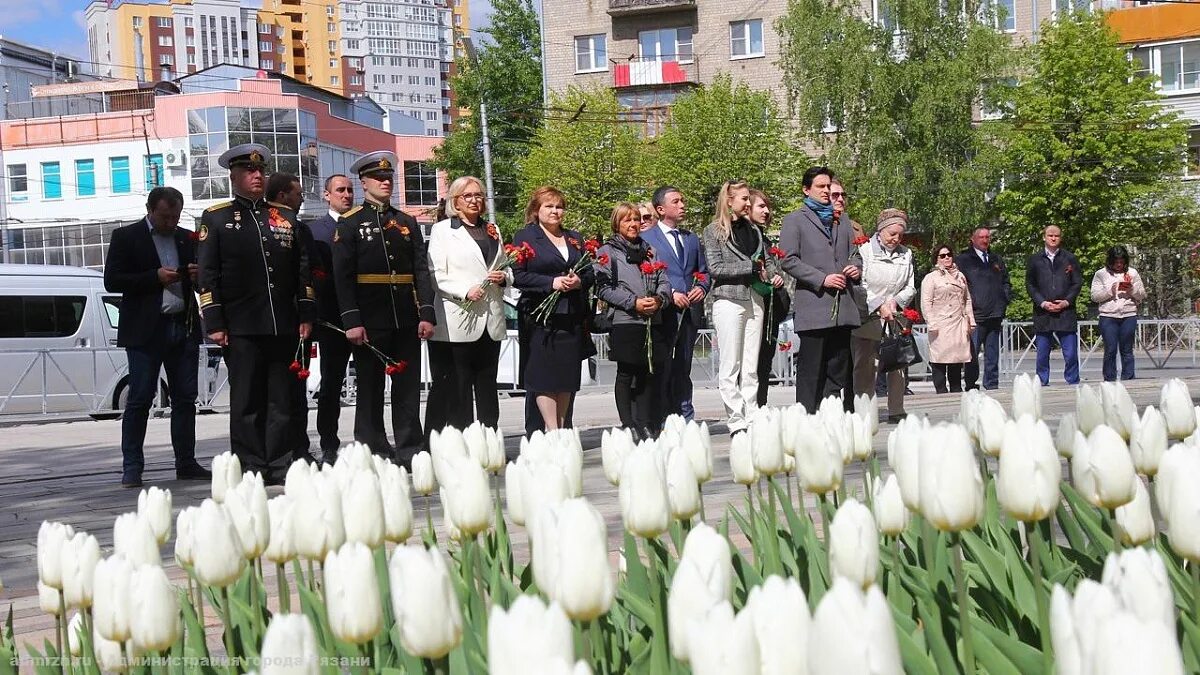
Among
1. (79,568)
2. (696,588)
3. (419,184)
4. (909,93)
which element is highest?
(419,184)

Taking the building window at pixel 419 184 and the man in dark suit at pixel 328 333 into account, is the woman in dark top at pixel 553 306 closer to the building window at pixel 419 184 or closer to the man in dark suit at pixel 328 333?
the man in dark suit at pixel 328 333

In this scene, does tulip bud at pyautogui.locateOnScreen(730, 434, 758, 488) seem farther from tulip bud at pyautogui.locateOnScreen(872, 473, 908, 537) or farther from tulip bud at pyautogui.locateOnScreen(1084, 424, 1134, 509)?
tulip bud at pyautogui.locateOnScreen(1084, 424, 1134, 509)

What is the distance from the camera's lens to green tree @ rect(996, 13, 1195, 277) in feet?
139

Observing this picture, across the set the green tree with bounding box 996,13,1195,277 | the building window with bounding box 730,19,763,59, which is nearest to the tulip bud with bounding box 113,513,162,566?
the green tree with bounding box 996,13,1195,277

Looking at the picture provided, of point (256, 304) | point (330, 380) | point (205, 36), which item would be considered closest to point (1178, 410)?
point (256, 304)

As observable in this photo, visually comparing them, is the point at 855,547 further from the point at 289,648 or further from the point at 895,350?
the point at 895,350

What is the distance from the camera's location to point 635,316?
9891 millimetres

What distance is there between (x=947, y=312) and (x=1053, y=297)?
1.98 metres

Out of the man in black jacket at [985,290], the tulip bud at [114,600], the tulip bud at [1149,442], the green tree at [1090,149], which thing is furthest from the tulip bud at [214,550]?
the green tree at [1090,149]

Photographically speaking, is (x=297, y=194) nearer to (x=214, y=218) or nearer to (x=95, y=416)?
(x=214, y=218)

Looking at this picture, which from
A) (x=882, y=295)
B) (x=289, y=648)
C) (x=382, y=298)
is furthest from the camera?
(x=882, y=295)

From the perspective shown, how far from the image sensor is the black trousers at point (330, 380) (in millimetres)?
9086

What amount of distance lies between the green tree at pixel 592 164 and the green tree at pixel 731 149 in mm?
2505

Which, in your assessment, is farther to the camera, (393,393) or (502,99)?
(502,99)
